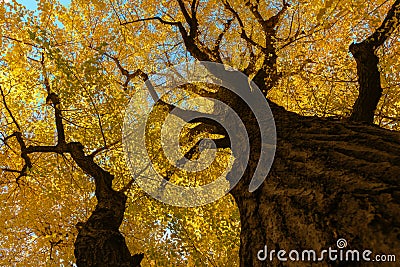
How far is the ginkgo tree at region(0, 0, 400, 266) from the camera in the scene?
2.23m

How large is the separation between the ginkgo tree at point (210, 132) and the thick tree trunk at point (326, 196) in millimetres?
10

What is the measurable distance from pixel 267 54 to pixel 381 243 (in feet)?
18.7

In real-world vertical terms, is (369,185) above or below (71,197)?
below

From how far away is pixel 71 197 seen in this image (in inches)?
307

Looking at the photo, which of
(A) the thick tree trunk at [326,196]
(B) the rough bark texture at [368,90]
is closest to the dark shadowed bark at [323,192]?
(A) the thick tree trunk at [326,196]

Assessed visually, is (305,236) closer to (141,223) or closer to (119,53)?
(141,223)

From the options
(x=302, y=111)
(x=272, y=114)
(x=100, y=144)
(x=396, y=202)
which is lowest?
(x=396, y=202)

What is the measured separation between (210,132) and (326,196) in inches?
175

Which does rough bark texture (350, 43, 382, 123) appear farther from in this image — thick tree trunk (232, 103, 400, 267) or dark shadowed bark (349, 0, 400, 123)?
thick tree trunk (232, 103, 400, 267)

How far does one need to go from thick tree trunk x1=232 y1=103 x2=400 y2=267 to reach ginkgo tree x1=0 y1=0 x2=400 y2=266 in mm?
10

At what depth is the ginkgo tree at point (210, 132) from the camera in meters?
2.23

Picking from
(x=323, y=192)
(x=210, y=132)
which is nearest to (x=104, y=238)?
(x=323, y=192)

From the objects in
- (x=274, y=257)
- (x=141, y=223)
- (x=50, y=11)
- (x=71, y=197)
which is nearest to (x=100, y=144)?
(x=71, y=197)

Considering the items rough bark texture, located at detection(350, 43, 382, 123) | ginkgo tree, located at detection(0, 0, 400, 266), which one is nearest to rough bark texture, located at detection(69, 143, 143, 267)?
ginkgo tree, located at detection(0, 0, 400, 266)
